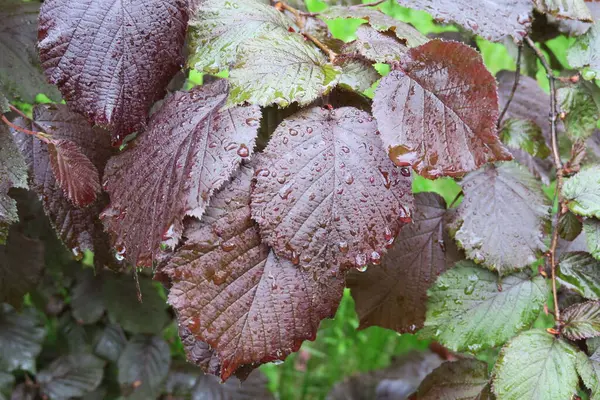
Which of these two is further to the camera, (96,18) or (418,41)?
(418,41)

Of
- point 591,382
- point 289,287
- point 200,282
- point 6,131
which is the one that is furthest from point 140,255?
point 591,382

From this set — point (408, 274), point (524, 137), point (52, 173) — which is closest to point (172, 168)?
point (52, 173)

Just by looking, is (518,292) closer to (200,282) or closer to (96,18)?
(200,282)

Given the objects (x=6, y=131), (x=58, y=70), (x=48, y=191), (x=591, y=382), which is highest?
(x=58, y=70)

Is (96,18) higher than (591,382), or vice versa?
(96,18)

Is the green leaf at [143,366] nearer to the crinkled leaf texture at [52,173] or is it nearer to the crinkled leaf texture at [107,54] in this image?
the crinkled leaf texture at [52,173]

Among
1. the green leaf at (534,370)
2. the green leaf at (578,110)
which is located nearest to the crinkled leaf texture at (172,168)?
the green leaf at (534,370)

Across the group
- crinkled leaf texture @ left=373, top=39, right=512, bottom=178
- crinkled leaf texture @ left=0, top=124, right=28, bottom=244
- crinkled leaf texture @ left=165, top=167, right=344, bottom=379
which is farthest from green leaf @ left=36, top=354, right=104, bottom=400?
crinkled leaf texture @ left=373, top=39, right=512, bottom=178
